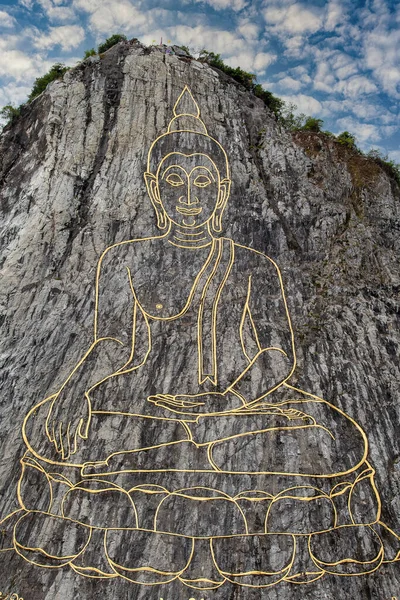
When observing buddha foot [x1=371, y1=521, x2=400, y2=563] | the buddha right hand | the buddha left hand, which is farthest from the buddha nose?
buddha foot [x1=371, y1=521, x2=400, y2=563]

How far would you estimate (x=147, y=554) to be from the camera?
5.35m

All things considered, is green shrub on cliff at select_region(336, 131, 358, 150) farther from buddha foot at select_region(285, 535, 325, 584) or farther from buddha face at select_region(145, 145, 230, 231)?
buddha foot at select_region(285, 535, 325, 584)

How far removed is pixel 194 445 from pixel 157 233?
3927mm

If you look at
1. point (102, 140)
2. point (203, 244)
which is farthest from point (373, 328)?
point (102, 140)

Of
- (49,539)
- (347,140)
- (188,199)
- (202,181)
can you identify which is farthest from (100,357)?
(347,140)

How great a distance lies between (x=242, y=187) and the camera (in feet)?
29.3

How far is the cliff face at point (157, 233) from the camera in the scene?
6125 mm

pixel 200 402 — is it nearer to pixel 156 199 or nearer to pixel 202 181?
pixel 156 199

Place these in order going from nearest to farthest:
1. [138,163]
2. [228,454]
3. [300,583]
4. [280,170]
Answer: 1. [300,583]
2. [228,454]
3. [138,163]
4. [280,170]

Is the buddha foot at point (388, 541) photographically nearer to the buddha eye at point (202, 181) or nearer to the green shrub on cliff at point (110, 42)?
the buddha eye at point (202, 181)

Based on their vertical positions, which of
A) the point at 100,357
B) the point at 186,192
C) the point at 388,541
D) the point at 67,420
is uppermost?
the point at 186,192

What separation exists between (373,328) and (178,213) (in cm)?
411

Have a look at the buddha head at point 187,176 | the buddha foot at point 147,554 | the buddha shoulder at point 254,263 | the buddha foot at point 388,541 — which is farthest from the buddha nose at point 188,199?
the buddha foot at point 388,541

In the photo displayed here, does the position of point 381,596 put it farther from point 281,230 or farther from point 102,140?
point 102,140
